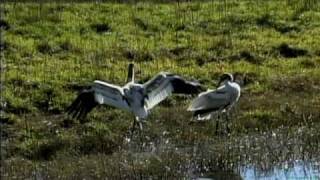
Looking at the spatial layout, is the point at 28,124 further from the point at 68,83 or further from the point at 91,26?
the point at 91,26

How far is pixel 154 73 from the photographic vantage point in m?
15.0

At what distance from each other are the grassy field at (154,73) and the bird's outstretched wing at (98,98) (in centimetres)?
36

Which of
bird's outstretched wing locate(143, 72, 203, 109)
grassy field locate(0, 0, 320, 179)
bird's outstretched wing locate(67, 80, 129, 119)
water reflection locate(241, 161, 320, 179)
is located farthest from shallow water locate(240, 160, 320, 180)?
bird's outstretched wing locate(67, 80, 129, 119)

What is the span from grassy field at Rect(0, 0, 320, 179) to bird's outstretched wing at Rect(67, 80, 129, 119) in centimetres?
36

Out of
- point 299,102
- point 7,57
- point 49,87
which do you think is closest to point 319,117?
point 299,102

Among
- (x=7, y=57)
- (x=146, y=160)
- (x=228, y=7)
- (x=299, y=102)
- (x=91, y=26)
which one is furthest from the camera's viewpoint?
(x=228, y=7)

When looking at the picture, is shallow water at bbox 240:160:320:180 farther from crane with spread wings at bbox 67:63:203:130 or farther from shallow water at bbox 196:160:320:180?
crane with spread wings at bbox 67:63:203:130

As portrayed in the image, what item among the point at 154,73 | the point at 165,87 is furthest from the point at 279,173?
the point at 154,73

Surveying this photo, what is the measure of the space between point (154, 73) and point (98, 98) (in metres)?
2.87

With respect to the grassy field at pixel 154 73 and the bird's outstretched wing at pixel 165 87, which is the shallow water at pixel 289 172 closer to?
the grassy field at pixel 154 73

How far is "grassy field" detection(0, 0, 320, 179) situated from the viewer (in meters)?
11.7

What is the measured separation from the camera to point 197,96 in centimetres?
1318

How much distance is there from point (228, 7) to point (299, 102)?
4.91m

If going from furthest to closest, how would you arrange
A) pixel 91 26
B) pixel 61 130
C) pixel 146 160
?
pixel 91 26 < pixel 61 130 < pixel 146 160
